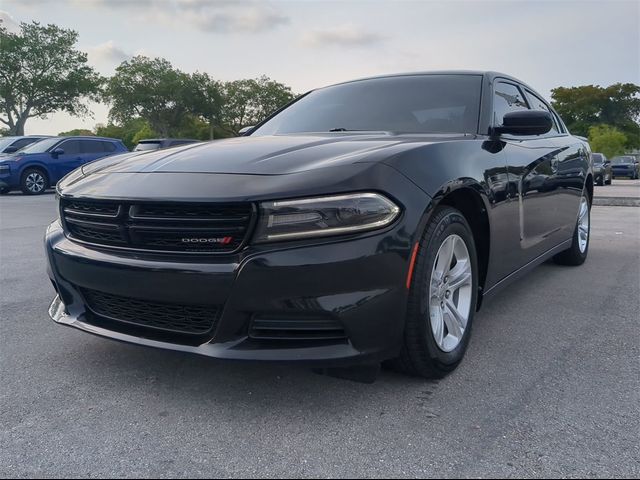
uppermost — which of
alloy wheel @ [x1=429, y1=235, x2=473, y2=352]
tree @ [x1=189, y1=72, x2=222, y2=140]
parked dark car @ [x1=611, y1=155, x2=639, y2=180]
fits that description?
tree @ [x1=189, y1=72, x2=222, y2=140]

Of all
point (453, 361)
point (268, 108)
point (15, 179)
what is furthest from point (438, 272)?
point (268, 108)

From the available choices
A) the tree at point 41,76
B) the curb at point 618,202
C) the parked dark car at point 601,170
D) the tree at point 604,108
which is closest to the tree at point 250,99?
the tree at point 41,76

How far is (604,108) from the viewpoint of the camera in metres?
62.8

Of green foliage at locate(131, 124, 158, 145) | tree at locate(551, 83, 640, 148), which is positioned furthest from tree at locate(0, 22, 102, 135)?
tree at locate(551, 83, 640, 148)

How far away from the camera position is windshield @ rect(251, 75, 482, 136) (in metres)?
3.21

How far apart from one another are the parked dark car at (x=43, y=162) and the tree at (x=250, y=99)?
47077 millimetres

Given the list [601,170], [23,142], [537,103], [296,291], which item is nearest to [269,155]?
[296,291]

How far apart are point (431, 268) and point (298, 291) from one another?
0.61 meters

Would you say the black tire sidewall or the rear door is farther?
the rear door

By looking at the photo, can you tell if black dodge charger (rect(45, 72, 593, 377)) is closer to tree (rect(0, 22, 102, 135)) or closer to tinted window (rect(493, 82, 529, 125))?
tinted window (rect(493, 82, 529, 125))

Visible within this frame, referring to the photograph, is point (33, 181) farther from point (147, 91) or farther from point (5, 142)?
point (147, 91)

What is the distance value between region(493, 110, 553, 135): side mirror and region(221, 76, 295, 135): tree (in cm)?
6000

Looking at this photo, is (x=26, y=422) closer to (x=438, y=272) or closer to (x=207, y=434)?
(x=207, y=434)

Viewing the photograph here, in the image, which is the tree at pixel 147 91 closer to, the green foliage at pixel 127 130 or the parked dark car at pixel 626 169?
the green foliage at pixel 127 130
